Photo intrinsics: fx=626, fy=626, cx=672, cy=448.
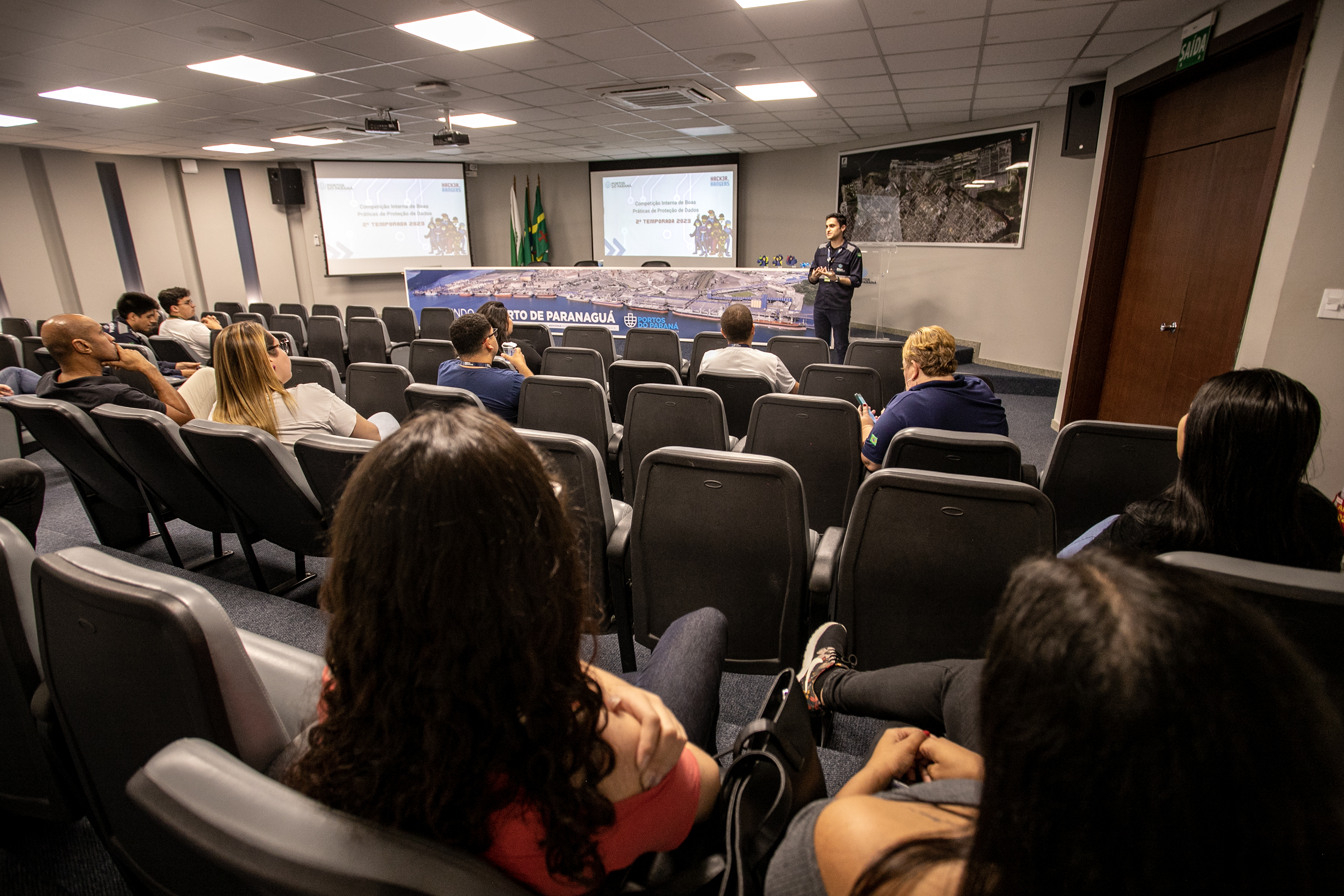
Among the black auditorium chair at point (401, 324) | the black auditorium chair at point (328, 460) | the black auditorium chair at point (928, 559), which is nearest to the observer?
the black auditorium chair at point (928, 559)

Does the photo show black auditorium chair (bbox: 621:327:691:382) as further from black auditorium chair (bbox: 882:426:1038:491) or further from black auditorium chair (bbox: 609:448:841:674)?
black auditorium chair (bbox: 609:448:841:674)

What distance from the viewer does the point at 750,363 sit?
371 centimetres

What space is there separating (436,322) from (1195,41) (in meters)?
6.52

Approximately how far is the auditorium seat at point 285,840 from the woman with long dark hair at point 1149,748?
0.45 metres

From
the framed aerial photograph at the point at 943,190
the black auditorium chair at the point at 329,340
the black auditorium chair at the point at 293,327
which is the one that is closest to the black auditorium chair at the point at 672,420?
the black auditorium chair at the point at 329,340

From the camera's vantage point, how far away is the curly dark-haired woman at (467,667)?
2.06ft

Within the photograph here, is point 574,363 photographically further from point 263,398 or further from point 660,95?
point 660,95

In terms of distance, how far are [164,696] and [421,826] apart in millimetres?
489

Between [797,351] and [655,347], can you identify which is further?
[655,347]

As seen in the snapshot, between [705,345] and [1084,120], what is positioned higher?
[1084,120]

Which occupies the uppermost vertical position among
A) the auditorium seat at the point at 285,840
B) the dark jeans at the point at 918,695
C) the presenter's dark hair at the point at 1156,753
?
the presenter's dark hair at the point at 1156,753

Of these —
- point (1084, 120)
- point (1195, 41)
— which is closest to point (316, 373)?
point (1195, 41)

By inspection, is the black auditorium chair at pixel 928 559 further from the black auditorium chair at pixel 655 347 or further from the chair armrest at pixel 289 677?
the black auditorium chair at pixel 655 347

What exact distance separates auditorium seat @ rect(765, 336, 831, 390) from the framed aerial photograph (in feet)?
12.5
